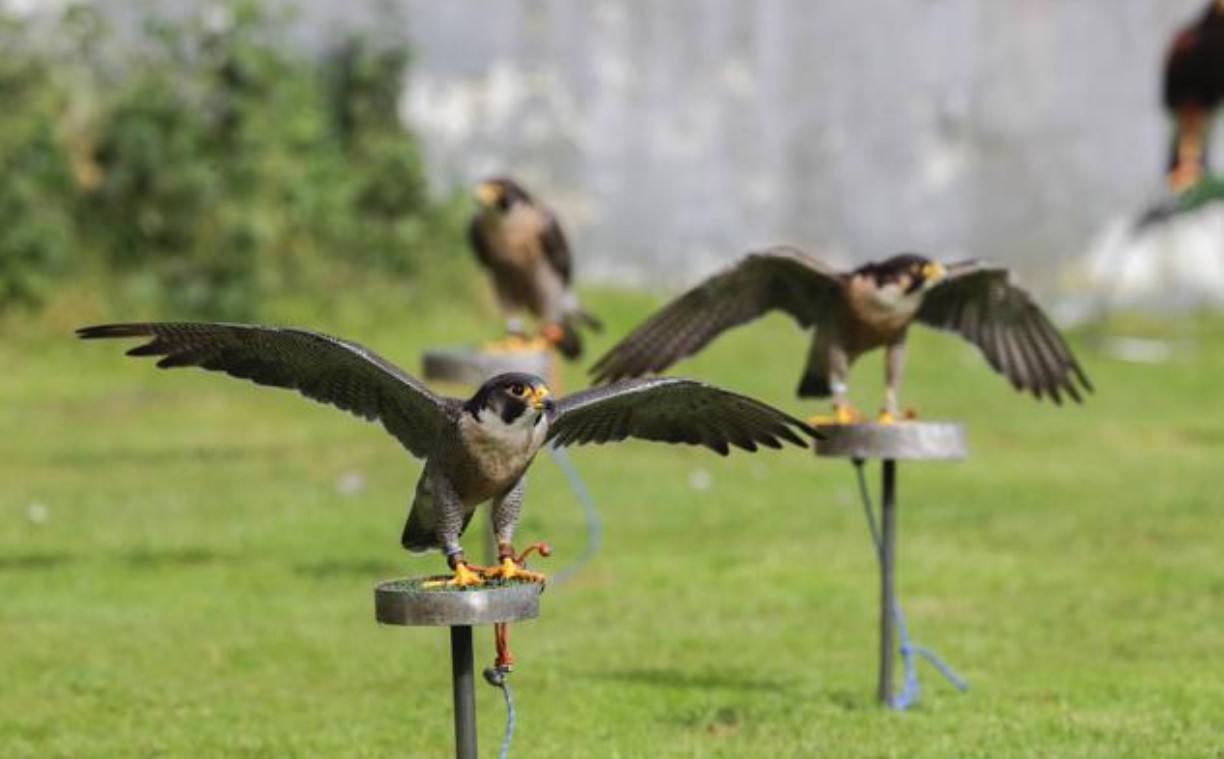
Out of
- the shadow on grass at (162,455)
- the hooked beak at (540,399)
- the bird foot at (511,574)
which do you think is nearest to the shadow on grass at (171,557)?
the shadow on grass at (162,455)

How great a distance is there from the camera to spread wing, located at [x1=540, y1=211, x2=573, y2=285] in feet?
29.2

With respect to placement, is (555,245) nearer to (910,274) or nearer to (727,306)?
(727,306)

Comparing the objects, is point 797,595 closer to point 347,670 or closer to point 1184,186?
point 347,670

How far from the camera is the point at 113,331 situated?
Result: 3.93m

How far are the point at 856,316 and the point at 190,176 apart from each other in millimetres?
11936

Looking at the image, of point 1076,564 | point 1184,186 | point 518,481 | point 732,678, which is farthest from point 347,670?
point 1184,186

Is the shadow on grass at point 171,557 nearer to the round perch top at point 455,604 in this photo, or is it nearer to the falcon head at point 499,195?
the falcon head at point 499,195

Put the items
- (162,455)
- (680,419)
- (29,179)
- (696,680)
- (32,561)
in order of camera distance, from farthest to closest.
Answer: (29,179) < (162,455) < (32,561) < (696,680) < (680,419)

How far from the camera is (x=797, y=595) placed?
832 centimetres

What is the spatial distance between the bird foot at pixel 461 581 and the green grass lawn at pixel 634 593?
1.64 metres

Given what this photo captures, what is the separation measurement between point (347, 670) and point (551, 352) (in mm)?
2492

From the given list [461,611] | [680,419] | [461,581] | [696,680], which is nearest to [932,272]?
[680,419]

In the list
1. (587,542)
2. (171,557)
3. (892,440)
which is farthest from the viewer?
(587,542)

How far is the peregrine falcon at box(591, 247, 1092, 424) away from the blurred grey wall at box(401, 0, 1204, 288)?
14363 mm
